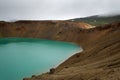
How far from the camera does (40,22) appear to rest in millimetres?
167375

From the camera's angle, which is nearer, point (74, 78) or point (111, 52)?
point (74, 78)

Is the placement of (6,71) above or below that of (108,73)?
below

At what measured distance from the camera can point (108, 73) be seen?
2505cm

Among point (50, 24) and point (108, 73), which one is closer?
point (108, 73)

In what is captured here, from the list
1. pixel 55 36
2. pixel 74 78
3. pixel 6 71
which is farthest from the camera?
pixel 55 36

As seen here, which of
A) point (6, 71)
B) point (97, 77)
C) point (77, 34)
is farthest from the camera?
point (77, 34)

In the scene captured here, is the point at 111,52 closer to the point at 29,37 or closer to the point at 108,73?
the point at 108,73

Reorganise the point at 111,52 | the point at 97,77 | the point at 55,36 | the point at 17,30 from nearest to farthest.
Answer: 1. the point at 97,77
2. the point at 111,52
3. the point at 55,36
4. the point at 17,30

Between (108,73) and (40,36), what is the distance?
128338 mm

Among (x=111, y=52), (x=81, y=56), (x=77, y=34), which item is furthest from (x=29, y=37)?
(x=111, y=52)

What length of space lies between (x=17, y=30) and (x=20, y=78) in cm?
12499

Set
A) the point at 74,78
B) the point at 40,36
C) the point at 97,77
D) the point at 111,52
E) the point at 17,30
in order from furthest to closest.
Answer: the point at 17,30 < the point at 40,36 < the point at 111,52 < the point at 74,78 < the point at 97,77

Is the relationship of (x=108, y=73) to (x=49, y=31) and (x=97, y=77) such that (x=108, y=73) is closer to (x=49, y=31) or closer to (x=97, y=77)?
(x=97, y=77)

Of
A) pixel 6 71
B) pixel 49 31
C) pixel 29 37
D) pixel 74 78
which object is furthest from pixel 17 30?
pixel 74 78
